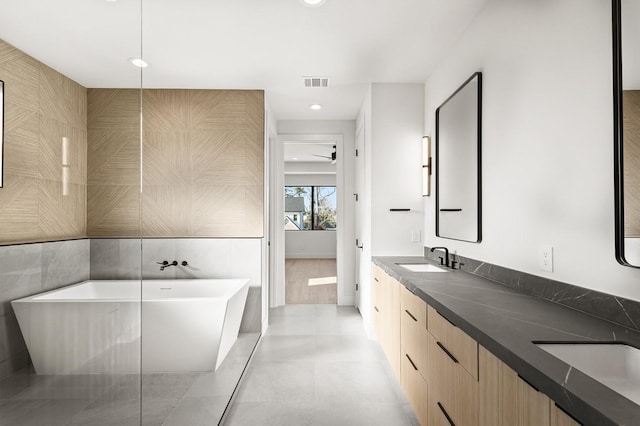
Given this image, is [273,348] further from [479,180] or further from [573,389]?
[573,389]

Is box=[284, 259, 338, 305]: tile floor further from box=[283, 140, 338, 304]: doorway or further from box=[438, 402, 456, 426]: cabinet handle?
box=[438, 402, 456, 426]: cabinet handle

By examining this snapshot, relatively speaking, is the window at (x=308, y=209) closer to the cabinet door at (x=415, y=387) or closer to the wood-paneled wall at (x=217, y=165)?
the wood-paneled wall at (x=217, y=165)

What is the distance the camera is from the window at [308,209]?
1009cm

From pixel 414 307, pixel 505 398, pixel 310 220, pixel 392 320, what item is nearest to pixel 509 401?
pixel 505 398

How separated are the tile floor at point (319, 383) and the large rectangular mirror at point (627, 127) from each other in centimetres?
158

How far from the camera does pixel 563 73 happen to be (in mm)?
1533

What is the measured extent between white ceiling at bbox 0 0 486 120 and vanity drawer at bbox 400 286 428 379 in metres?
1.68

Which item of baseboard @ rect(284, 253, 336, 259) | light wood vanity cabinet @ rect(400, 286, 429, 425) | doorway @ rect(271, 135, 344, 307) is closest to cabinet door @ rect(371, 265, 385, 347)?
light wood vanity cabinet @ rect(400, 286, 429, 425)

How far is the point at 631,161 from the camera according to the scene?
1.19 m

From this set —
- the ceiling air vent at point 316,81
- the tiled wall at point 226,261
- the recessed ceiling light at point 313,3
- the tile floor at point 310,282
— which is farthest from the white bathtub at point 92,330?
the tile floor at point 310,282

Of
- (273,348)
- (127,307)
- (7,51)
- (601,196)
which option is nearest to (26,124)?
(7,51)

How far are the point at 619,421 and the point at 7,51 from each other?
134cm

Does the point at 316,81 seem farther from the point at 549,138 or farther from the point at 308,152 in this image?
the point at 308,152

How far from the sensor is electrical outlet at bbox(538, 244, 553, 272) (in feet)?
5.30
